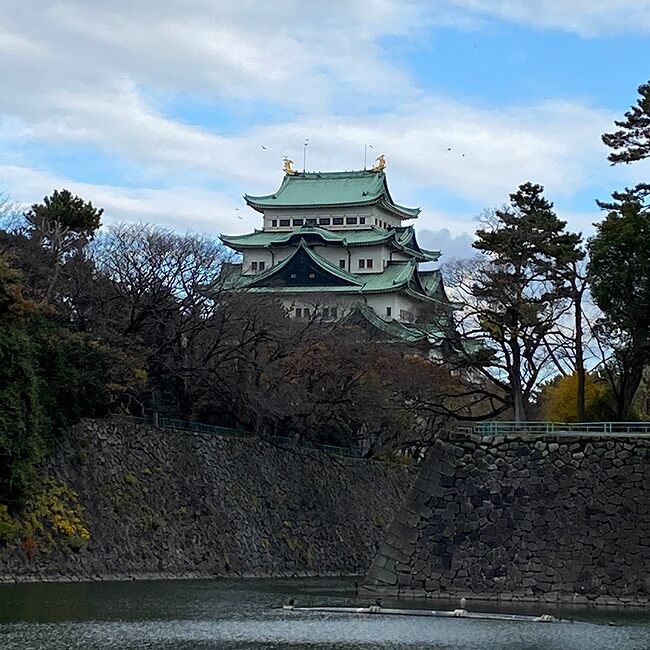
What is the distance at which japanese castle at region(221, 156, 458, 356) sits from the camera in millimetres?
72438

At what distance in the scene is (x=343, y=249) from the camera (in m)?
77.4

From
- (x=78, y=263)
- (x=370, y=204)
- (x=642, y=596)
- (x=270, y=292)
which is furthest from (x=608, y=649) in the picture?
(x=370, y=204)

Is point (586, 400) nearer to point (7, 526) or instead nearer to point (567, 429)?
point (567, 429)

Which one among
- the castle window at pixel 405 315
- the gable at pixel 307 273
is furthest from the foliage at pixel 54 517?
the gable at pixel 307 273

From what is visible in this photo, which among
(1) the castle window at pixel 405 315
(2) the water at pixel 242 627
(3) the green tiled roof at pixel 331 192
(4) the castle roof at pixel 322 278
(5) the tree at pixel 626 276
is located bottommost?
(2) the water at pixel 242 627

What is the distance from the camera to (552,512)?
3112cm

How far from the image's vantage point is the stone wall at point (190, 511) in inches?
1441

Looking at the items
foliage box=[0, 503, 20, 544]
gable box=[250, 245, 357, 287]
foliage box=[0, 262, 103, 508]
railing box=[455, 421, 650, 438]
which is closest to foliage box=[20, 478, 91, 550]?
foliage box=[0, 503, 20, 544]

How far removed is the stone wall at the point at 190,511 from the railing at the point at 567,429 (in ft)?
33.2

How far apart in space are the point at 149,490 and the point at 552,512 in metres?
13.9

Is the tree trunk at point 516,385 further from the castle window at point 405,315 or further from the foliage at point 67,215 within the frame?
the castle window at point 405,315

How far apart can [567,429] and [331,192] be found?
48017mm

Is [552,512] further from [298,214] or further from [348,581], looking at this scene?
[298,214]

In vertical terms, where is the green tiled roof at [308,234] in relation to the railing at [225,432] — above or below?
above
